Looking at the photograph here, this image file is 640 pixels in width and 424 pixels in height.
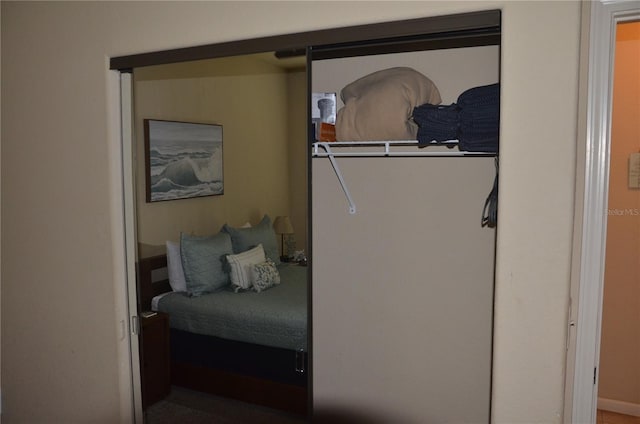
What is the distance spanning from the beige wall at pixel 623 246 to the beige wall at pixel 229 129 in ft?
6.19

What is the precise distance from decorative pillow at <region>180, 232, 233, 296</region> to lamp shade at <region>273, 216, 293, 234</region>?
26 cm

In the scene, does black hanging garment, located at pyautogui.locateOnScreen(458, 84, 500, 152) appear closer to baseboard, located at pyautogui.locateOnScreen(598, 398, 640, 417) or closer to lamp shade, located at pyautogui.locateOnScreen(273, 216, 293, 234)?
lamp shade, located at pyautogui.locateOnScreen(273, 216, 293, 234)

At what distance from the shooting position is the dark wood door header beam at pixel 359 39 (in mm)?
1461

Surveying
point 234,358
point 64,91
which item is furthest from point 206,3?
point 234,358

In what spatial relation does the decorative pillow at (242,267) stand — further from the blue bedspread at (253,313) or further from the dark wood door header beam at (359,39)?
the dark wood door header beam at (359,39)

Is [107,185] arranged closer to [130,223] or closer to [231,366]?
[130,223]

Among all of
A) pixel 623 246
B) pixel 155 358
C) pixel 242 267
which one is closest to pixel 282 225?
pixel 242 267

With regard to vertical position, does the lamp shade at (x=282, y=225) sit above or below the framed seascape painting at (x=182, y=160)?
below

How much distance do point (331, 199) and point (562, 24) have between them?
1.15 meters

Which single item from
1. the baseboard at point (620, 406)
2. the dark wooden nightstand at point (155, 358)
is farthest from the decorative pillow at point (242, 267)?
the baseboard at point (620, 406)

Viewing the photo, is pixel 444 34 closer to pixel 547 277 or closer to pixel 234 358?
pixel 547 277

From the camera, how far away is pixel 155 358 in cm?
227

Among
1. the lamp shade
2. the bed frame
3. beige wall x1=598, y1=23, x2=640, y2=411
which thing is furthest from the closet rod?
beige wall x1=598, y1=23, x2=640, y2=411

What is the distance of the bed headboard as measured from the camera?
2232mm
